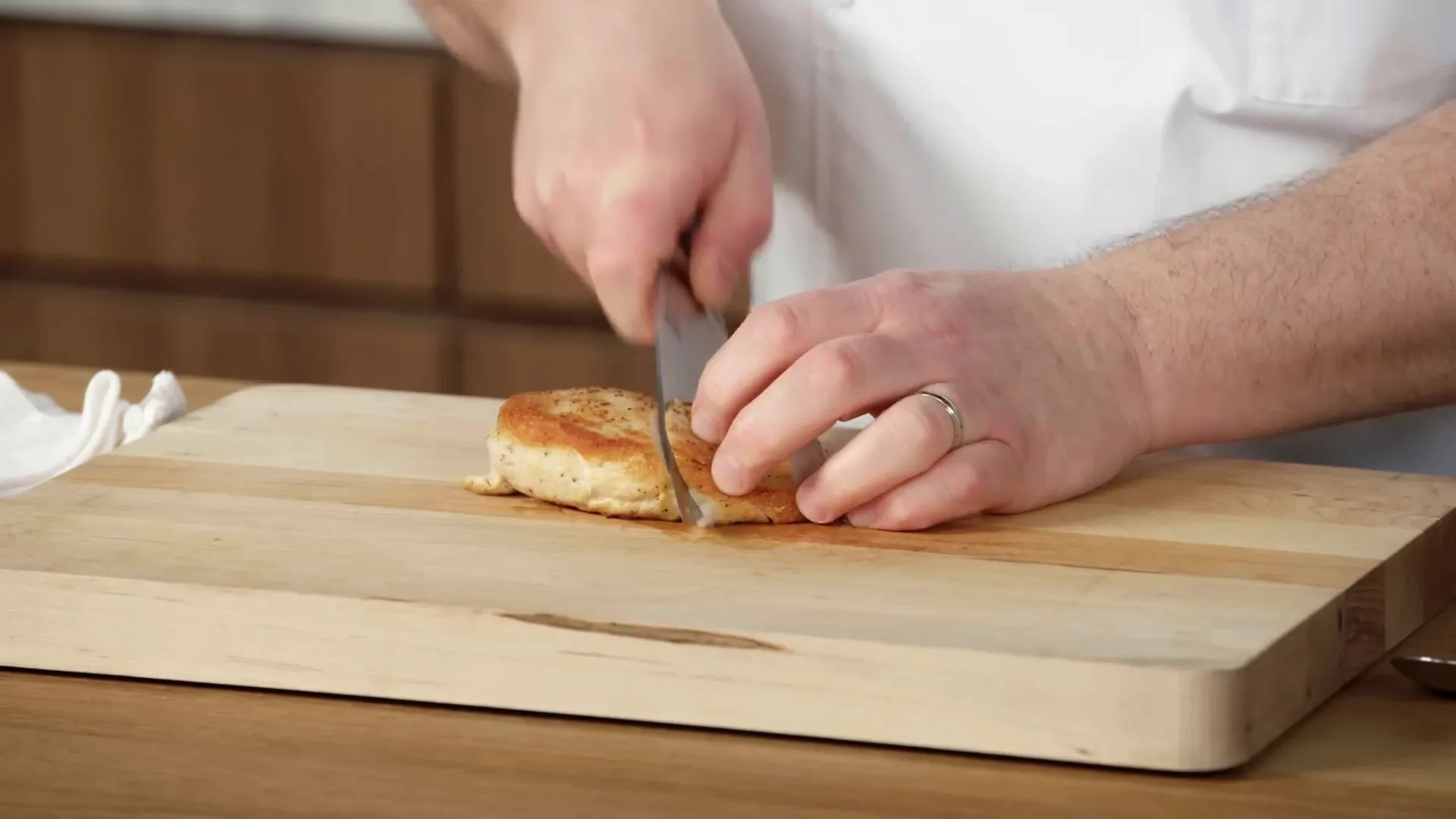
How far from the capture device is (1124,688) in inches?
33.6

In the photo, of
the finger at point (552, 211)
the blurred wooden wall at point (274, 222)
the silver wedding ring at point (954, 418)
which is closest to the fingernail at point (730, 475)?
the silver wedding ring at point (954, 418)

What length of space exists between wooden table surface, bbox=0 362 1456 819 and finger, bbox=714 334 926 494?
0.21 m

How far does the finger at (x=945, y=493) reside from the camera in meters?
1.07

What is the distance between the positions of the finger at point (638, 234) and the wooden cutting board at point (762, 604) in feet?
0.49

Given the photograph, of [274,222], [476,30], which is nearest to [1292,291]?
[476,30]

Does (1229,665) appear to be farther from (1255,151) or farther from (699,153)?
(1255,151)

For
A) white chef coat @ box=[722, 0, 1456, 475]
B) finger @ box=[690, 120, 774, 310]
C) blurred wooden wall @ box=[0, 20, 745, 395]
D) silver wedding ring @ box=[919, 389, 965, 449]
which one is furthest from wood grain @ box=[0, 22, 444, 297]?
silver wedding ring @ box=[919, 389, 965, 449]

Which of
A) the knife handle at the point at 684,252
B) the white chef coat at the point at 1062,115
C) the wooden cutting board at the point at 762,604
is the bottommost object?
the wooden cutting board at the point at 762,604

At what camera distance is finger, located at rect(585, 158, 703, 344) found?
1.19 meters

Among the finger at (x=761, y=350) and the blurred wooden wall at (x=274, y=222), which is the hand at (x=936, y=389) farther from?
the blurred wooden wall at (x=274, y=222)

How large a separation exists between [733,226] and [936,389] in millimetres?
205

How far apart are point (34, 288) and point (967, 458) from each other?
2390 mm

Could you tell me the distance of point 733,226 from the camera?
1236mm

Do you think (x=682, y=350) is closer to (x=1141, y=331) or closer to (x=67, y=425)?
(x=1141, y=331)
